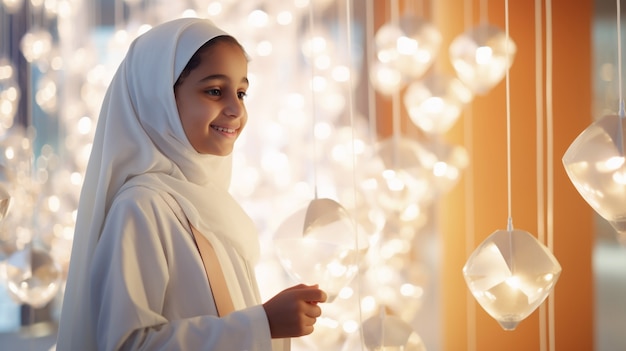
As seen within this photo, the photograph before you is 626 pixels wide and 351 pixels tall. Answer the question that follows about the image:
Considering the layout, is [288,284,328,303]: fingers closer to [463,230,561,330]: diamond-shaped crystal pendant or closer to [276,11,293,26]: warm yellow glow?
[463,230,561,330]: diamond-shaped crystal pendant

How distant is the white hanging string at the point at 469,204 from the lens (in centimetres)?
307

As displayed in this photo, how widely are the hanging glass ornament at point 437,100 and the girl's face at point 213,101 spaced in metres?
0.57

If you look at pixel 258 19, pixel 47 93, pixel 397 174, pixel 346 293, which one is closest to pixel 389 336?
pixel 397 174

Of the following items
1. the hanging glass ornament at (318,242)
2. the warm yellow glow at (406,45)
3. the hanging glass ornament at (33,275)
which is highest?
the warm yellow glow at (406,45)

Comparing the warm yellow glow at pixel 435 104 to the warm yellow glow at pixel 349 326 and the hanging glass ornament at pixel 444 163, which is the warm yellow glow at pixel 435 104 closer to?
the hanging glass ornament at pixel 444 163

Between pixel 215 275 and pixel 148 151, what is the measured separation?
0.77ft

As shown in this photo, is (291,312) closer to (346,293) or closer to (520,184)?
(346,293)

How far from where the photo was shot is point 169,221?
4.04 ft

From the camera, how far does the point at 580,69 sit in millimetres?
2705

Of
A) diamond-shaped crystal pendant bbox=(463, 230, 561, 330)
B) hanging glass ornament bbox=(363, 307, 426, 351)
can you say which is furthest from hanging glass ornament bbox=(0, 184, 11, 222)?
diamond-shaped crystal pendant bbox=(463, 230, 561, 330)

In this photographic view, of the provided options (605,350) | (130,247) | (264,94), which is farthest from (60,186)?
(605,350)

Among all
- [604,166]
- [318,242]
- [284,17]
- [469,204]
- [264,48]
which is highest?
[284,17]

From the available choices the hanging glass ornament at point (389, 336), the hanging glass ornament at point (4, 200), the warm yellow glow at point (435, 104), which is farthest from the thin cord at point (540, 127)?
the hanging glass ornament at point (4, 200)

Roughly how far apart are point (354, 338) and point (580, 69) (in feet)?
4.86
